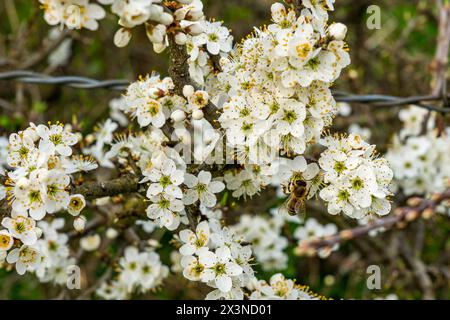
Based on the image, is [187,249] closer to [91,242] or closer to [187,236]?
[187,236]

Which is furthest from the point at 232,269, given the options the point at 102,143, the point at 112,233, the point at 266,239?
the point at 266,239

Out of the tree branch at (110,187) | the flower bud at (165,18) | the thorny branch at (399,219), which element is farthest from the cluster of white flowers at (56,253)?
the thorny branch at (399,219)

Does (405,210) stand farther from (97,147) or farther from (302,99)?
(97,147)

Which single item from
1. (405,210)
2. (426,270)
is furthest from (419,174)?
(405,210)

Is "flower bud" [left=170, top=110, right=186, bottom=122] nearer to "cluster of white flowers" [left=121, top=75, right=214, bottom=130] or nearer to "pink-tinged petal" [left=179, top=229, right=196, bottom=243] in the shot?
"cluster of white flowers" [left=121, top=75, right=214, bottom=130]

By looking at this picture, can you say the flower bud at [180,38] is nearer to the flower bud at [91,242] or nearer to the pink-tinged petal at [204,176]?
the pink-tinged petal at [204,176]

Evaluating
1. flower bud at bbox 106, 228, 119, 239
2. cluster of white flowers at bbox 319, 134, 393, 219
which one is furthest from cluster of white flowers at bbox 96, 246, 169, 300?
cluster of white flowers at bbox 319, 134, 393, 219
